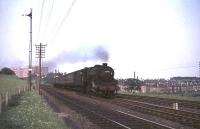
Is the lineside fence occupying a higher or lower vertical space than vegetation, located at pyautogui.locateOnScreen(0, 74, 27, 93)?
lower

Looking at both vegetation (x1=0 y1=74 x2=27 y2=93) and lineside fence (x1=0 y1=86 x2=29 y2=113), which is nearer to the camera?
lineside fence (x1=0 y1=86 x2=29 y2=113)

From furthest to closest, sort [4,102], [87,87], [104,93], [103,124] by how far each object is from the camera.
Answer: [87,87] < [104,93] < [4,102] < [103,124]

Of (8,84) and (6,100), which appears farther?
(8,84)

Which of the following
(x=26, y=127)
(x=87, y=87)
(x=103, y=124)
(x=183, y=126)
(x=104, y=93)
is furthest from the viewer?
(x=87, y=87)

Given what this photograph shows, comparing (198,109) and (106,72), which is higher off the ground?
(106,72)

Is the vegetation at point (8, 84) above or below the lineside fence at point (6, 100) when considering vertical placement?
above

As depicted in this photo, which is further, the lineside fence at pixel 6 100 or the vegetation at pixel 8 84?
the vegetation at pixel 8 84

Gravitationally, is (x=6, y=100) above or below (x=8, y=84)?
below

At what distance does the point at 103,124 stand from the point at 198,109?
9.13m

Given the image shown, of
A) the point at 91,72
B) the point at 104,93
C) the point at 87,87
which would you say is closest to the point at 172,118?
the point at 104,93

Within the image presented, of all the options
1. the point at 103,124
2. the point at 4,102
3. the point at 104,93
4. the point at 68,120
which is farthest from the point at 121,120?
the point at 104,93

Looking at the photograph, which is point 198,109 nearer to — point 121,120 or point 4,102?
point 121,120

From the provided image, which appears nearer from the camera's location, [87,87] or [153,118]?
[153,118]

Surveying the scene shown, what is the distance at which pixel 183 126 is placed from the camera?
57.1 feet
